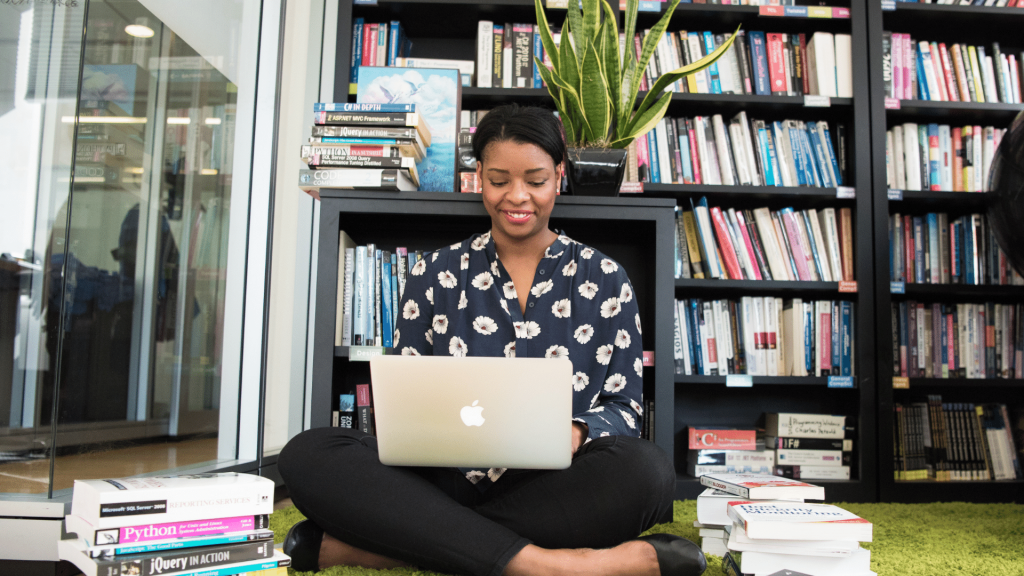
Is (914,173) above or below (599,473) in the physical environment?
above

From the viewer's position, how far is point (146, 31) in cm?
198

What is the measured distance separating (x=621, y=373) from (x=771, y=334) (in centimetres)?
120

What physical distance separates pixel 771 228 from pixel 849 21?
84cm

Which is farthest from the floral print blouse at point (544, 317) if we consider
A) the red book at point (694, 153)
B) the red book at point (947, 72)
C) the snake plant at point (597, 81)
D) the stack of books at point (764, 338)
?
the red book at point (947, 72)

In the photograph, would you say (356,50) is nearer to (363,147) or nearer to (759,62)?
(363,147)

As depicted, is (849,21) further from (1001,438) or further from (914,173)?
(1001,438)

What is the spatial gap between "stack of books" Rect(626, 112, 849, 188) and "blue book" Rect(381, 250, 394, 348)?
3.69 ft

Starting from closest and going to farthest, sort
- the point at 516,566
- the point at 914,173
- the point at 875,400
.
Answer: the point at 516,566
the point at 875,400
the point at 914,173

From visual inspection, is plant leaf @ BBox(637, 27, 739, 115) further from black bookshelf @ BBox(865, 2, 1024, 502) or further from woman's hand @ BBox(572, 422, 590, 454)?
black bookshelf @ BBox(865, 2, 1024, 502)

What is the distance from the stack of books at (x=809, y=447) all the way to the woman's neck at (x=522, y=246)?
50.3 inches

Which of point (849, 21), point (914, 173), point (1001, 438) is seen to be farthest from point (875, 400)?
point (849, 21)

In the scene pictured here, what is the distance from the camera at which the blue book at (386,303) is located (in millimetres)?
1680

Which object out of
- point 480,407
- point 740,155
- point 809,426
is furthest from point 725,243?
point 480,407

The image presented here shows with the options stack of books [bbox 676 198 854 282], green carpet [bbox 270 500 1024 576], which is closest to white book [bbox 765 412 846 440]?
green carpet [bbox 270 500 1024 576]
